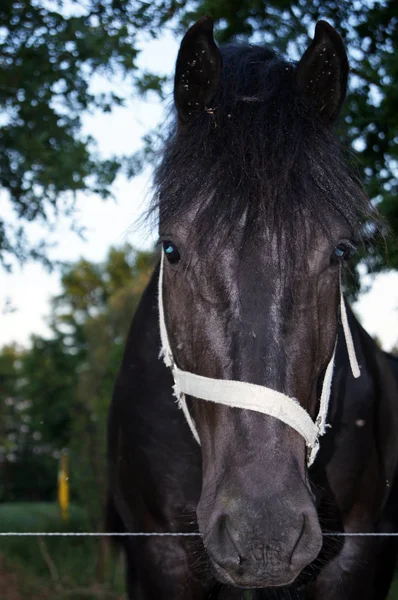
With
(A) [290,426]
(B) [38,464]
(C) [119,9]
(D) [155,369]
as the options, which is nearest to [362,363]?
(D) [155,369]

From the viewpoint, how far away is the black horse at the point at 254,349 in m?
2.07

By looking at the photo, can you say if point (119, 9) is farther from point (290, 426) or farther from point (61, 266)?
point (290, 426)

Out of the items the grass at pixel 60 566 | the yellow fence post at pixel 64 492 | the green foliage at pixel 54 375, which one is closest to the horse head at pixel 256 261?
the grass at pixel 60 566

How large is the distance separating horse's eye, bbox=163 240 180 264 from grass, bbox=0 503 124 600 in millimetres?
5890

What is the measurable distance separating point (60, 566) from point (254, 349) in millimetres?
8110

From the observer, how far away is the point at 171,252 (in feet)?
8.46

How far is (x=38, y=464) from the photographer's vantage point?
41000 millimetres

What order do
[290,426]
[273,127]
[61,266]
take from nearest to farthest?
[290,426] < [273,127] < [61,266]

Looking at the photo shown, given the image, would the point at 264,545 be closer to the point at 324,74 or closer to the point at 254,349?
the point at 254,349

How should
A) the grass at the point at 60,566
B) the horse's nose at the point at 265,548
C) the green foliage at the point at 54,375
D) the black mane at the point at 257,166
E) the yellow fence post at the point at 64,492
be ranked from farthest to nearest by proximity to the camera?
the green foliage at the point at 54,375 < the yellow fence post at the point at 64,492 < the grass at the point at 60,566 < the black mane at the point at 257,166 < the horse's nose at the point at 265,548

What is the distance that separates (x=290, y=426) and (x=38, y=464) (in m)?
40.9

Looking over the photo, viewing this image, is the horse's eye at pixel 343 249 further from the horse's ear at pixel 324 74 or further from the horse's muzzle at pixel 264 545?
the horse's muzzle at pixel 264 545

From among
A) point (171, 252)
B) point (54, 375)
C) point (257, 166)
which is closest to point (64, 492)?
point (54, 375)

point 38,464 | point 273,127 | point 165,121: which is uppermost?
point 165,121
